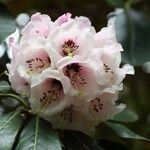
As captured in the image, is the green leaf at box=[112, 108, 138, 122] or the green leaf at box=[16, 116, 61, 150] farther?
the green leaf at box=[112, 108, 138, 122]

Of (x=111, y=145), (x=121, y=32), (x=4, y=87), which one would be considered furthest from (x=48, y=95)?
(x=121, y=32)

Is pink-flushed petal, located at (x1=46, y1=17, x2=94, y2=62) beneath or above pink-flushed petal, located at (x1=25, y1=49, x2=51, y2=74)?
above

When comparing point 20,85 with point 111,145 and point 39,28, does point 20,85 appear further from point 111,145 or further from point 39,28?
point 111,145

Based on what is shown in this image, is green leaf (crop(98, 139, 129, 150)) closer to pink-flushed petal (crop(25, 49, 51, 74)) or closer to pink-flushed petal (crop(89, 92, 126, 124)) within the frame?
pink-flushed petal (crop(89, 92, 126, 124))

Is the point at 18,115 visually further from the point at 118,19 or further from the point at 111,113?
the point at 118,19

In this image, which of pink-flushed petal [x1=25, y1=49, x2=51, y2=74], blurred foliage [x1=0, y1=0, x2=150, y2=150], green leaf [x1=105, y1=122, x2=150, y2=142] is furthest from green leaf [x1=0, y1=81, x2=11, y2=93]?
green leaf [x1=105, y1=122, x2=150, y2=142]

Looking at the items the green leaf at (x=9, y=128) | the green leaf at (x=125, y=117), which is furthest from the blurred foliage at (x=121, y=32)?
the green leaf at (x=9, y=128)
